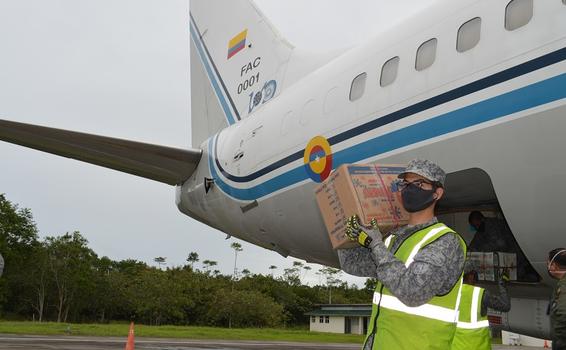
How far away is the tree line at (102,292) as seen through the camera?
A: 66.9 meters

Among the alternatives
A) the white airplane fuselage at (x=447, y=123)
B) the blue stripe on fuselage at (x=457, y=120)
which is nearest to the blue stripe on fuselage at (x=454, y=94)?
the white airplane fuselage at (x=447, y=123)

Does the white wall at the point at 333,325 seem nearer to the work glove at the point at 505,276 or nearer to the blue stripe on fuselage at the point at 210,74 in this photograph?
the blue stripe on fuselage at the point at 210,74

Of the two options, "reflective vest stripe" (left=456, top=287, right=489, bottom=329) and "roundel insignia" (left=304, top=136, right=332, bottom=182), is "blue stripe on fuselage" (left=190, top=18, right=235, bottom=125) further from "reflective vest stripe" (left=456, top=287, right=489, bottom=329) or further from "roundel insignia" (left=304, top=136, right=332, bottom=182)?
"reflective vest stripe" (left=456, top=287, right=489, bottom=329)

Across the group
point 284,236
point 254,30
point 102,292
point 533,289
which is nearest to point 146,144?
point 284,236

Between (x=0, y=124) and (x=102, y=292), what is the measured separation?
234 feet

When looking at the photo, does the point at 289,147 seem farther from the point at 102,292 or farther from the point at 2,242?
the point at 102,292

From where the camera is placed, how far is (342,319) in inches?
2441

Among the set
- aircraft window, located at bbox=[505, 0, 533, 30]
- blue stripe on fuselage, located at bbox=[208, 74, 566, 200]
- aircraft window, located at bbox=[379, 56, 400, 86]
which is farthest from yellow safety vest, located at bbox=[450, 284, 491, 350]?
aircraft window, located at bbox=[379, 56, 400, 86]

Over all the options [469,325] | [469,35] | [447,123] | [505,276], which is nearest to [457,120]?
[447,123]

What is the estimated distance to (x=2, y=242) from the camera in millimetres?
60500

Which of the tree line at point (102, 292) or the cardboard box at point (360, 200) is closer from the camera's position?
the cardboard box at point (360, 200)

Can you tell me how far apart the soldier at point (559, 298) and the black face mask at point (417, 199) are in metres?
1.55

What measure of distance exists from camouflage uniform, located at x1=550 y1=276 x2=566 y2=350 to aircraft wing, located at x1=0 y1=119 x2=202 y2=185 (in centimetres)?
568

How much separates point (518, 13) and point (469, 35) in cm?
46
